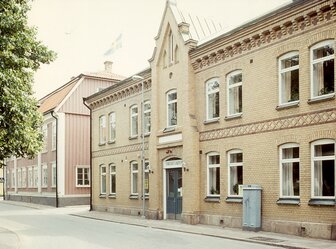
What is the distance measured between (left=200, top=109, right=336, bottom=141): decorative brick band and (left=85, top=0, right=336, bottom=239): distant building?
39 mm

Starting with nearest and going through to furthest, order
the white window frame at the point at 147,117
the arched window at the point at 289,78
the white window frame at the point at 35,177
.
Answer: the arched window at the point at 289,78
the white window frame at the point at 147,117
the white window frame at the point at 35,177

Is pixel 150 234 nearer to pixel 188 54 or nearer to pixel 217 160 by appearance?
pixel 217 160

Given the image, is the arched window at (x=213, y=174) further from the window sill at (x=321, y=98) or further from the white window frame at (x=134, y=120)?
the white window frame at (x=134, y=120)

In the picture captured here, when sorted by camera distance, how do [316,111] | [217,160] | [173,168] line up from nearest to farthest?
[316,111] < [217,160] < [173,168]

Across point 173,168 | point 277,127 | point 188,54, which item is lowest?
point 173,168

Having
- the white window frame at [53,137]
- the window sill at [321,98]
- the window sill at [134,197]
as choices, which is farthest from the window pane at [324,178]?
the white window frame at [53,137]

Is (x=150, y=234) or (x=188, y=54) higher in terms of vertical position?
(x=188, y=54)

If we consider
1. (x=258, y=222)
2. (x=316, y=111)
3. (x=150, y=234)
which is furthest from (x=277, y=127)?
(x=150, y=234)

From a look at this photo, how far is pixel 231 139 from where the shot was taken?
20.3m

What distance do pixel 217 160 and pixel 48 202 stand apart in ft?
75.5

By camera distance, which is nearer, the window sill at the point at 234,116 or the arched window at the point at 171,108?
the window sill at the point at 234,116

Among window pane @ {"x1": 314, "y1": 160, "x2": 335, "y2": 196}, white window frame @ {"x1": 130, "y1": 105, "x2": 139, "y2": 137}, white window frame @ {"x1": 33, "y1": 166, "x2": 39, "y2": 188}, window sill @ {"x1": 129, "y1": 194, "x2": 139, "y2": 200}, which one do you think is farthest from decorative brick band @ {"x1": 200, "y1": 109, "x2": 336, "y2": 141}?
white window frame @ {"x1": 33, "y1": 166, "x2": 39, "y2": 188}

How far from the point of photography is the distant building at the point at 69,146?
127ft

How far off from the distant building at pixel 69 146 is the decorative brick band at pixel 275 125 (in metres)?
19.6
